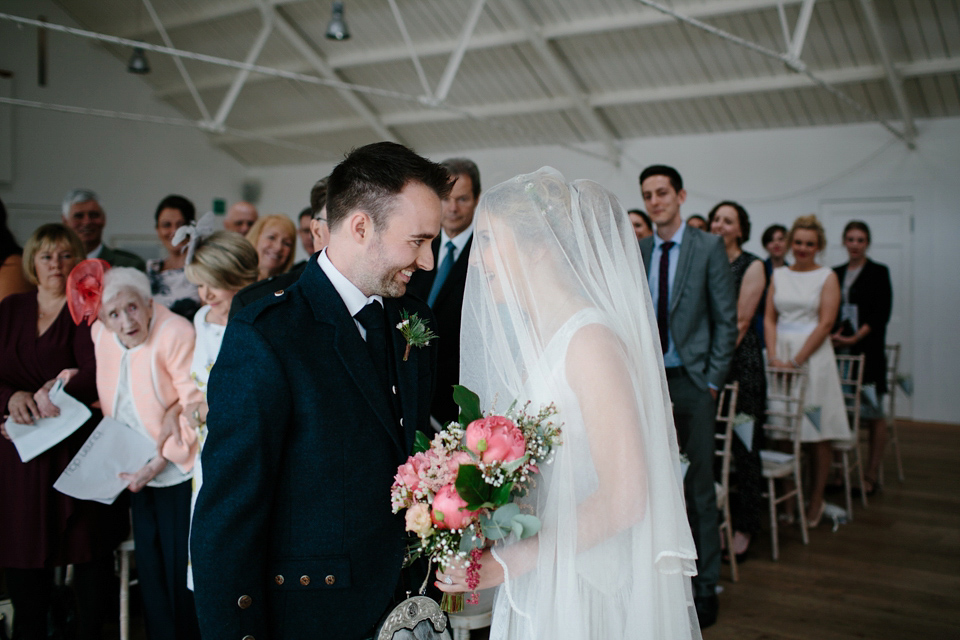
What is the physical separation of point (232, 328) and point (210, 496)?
33cm

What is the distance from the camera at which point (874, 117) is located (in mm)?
8141

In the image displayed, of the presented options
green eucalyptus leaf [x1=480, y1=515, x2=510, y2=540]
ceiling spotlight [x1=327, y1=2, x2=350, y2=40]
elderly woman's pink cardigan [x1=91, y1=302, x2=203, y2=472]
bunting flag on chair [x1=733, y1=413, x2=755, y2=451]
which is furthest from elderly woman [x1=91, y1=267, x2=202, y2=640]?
ceiling spotlight [x1=327, y1=2, x2=350, y2=40]

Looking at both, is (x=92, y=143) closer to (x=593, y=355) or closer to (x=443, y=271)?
(x=443, y=271)

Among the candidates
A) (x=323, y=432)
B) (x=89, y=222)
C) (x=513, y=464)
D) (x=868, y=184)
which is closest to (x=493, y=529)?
(x=513, y=464)

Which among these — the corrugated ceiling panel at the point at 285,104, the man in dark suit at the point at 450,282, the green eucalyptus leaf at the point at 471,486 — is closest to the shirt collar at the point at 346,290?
the green eucalyptus leaf at the point at 471,486

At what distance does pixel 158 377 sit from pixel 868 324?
5462 mm

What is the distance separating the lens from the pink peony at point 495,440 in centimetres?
137

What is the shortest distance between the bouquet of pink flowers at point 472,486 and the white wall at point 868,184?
8870 millimetres

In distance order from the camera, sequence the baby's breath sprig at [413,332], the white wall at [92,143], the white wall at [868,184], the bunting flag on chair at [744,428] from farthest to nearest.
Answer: the white wall at [92,143] → the white wall at [868,184] → the bunting flag on chair at [744,428] → the baby's breath sprig at [413,332]

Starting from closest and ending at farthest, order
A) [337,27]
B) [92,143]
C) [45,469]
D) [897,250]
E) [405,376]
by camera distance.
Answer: [405,376] < [45,469] < [337,27] < [897,250] < [92,143]

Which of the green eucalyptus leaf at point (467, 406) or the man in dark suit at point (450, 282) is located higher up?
the man in dark suit at point (450, 282)

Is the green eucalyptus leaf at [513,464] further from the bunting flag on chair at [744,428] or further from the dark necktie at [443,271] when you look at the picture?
the bunting flag on chair at [744,428]

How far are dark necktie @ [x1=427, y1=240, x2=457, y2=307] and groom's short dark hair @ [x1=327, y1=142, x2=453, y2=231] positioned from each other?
1453 mm

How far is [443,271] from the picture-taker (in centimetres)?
310
